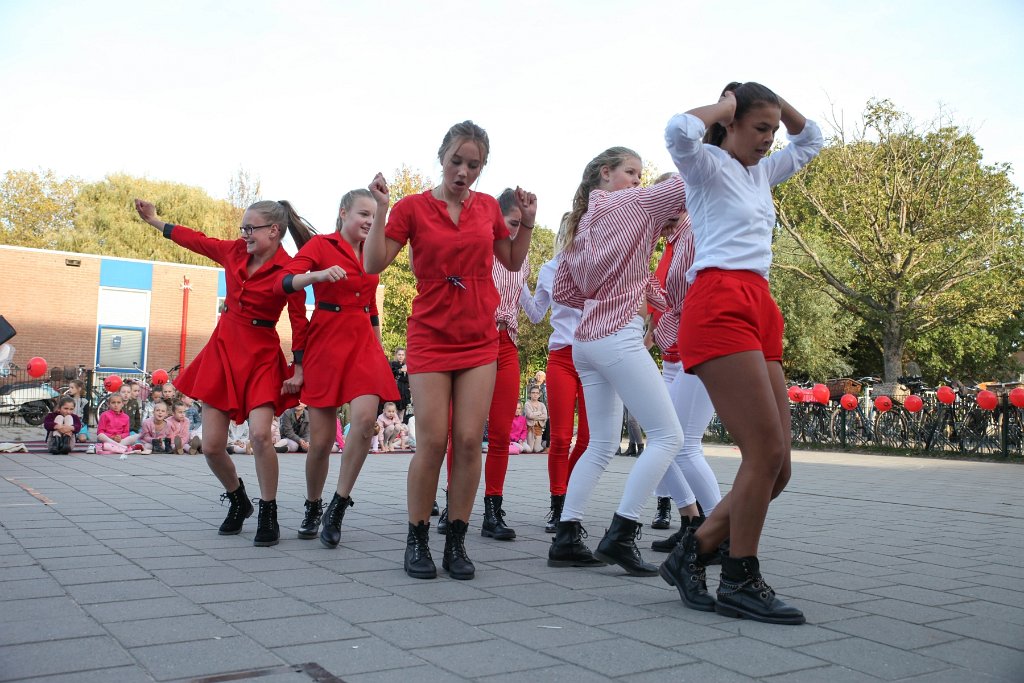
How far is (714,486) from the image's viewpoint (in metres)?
4.99

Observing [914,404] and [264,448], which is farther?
[914,404]

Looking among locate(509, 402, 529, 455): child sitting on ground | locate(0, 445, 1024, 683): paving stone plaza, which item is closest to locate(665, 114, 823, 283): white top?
locate(0, 445, 1024, 683): paving stone plaza

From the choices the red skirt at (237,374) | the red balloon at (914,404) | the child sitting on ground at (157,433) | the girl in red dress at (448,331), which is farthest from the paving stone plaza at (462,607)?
the red balloon at (914,404)

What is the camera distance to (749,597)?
3.48 meters

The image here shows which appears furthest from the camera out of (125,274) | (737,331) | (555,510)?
(125,274)

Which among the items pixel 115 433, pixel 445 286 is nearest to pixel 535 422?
pixel 115 433

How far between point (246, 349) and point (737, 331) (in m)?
3.02

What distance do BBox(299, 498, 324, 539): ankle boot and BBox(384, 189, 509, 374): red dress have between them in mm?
1442

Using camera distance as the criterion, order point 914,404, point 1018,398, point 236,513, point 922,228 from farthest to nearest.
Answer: point 922,228 → point 914,404 → point 1018,398 → point 236,513

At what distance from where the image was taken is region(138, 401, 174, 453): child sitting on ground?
1302 centimetres

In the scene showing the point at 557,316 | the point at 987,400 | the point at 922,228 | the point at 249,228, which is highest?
the point at 922,228

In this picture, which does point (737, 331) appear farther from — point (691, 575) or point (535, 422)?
point (535, 422)

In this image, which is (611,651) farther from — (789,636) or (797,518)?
(797,518)

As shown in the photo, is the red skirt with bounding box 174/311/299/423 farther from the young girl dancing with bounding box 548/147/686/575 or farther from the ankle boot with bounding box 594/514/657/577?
the ankle boot with bounding box 594/514/657/577
